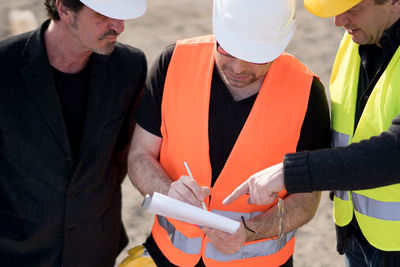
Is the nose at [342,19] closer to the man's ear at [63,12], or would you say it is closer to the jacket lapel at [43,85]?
the man's ear at [63,12]

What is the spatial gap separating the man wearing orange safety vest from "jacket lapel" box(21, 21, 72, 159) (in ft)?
1.43

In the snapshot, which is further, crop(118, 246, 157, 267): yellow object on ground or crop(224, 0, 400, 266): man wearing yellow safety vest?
crop(118, 246, 157, 267): yellow object on ground

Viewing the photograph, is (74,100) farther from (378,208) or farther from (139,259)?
(378,208)

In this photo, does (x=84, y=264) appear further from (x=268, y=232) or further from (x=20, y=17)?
(x=20, y=17)

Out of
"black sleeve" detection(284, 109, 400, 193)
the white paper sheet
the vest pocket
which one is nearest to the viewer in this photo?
"black sleeve" detection(284, 109, 400, 193)

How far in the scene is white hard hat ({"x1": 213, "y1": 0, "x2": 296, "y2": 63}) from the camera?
9.25 ft

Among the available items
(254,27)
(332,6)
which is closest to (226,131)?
(254,27)

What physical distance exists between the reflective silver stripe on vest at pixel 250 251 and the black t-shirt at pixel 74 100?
91 cm

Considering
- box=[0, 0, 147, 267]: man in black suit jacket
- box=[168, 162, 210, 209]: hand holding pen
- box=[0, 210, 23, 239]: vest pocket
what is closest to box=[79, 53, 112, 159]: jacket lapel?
box=[0, 0, 147, 267]: man in black suit jacket

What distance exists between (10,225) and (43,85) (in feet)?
2.74

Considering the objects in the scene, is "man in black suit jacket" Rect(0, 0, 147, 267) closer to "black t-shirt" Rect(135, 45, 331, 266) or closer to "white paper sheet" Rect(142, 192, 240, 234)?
"black t-shirt" Rect(135, 45, 331, 266)

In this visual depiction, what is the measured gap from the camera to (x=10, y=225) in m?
3.43

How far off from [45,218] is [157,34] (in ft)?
16.1

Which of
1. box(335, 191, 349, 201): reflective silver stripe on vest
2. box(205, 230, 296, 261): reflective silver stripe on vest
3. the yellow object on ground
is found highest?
box(335, 191, 349, 201): reflective silver stripe on vest
